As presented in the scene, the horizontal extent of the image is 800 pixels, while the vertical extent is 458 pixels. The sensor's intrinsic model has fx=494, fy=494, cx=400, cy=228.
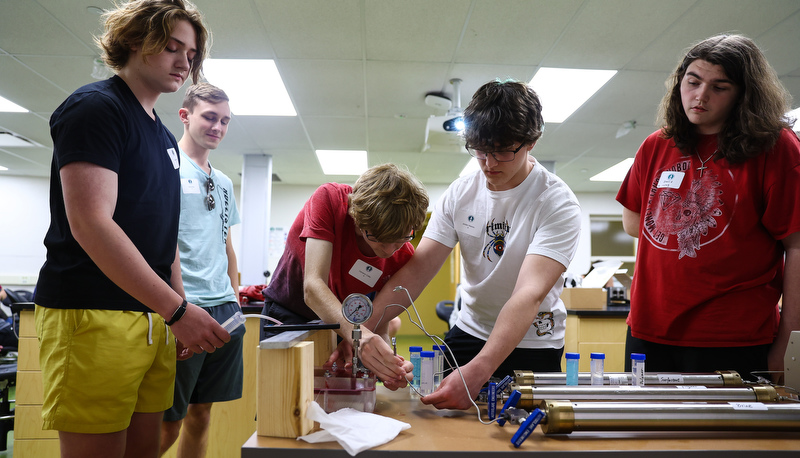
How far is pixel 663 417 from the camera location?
867 mm

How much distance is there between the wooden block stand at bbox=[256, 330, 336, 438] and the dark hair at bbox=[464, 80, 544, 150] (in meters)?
0.73

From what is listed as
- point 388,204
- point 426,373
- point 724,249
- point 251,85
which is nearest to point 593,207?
point 251,85

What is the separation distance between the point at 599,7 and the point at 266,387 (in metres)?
3.23

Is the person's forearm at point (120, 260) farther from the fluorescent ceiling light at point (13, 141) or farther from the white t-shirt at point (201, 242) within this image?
the fluorescent ceiling light at point (13, 141)

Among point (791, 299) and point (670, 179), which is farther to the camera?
point (670, 179)

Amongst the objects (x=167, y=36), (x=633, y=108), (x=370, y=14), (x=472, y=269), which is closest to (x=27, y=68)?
(x=370, y=14)

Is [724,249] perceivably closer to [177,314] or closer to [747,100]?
[747,100]

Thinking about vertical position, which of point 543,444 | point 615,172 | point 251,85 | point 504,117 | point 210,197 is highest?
point 251,85

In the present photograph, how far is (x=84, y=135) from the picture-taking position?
1034mm

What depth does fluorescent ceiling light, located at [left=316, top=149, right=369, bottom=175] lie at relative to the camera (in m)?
6.96

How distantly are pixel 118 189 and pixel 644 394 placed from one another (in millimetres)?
1226

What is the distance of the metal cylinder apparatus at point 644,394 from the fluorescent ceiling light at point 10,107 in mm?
5983

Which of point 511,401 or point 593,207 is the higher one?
point 593,207

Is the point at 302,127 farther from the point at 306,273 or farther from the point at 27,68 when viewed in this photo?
the point at 306,273
